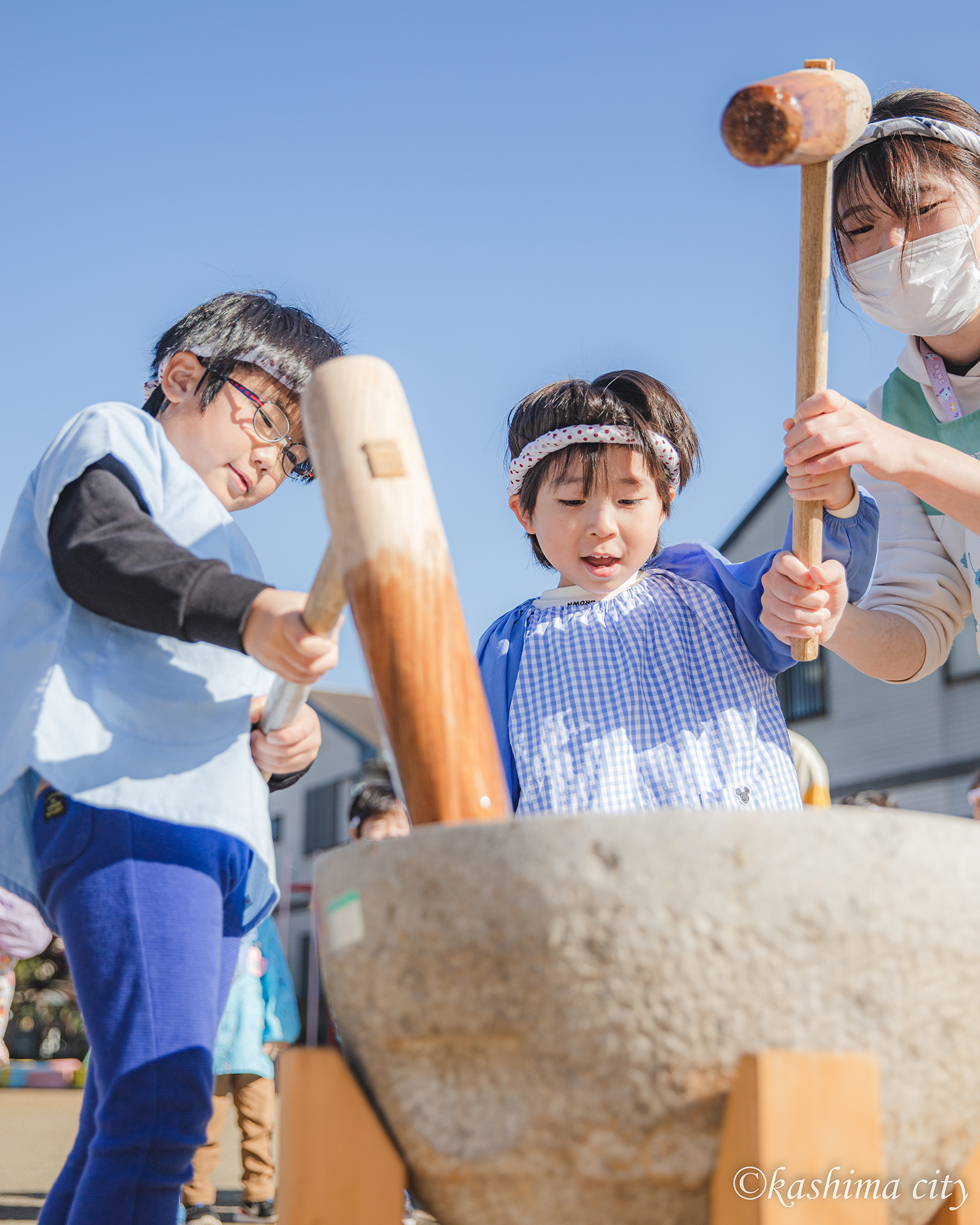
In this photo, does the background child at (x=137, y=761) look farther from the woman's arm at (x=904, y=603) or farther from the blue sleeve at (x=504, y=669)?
the woman's arm at (x=904, y=603)

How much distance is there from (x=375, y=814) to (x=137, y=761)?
3.18 m

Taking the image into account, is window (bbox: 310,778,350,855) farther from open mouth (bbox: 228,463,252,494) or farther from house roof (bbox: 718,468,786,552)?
open mouth (bbox: 228,463,252,494)

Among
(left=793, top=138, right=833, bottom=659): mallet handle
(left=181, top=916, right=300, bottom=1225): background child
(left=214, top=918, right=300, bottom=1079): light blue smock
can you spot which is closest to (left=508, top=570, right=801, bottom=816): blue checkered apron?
(left=793, top=138, right=833, bottom=659): mallet handle

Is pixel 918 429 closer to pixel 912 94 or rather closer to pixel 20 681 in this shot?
pixel 912 94

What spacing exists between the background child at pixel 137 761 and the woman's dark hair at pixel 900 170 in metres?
1.36

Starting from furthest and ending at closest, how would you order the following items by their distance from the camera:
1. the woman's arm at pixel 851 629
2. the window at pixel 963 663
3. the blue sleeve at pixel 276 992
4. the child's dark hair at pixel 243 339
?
the window at pixel 963 663 < the blue sleeve at pixel 276 992 < the child's dark hair at pixel 243 339 < the woman's arm at pixel 851 629

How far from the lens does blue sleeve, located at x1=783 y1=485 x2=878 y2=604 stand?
6.46 feet

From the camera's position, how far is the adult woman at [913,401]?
180 centimetres

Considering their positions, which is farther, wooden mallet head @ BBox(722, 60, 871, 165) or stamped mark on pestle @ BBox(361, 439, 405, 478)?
wooden mallet head @ BBox(722, 60, 871, 165)

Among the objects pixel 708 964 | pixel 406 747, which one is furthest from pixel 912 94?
pixel 708 964

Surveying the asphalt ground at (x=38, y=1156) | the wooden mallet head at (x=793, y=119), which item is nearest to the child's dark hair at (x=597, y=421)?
the wooden mallet head at (x=793, y=119)

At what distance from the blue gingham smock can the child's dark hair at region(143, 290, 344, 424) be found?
25.8 inches

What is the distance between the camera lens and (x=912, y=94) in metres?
2.32

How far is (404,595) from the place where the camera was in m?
1.17
